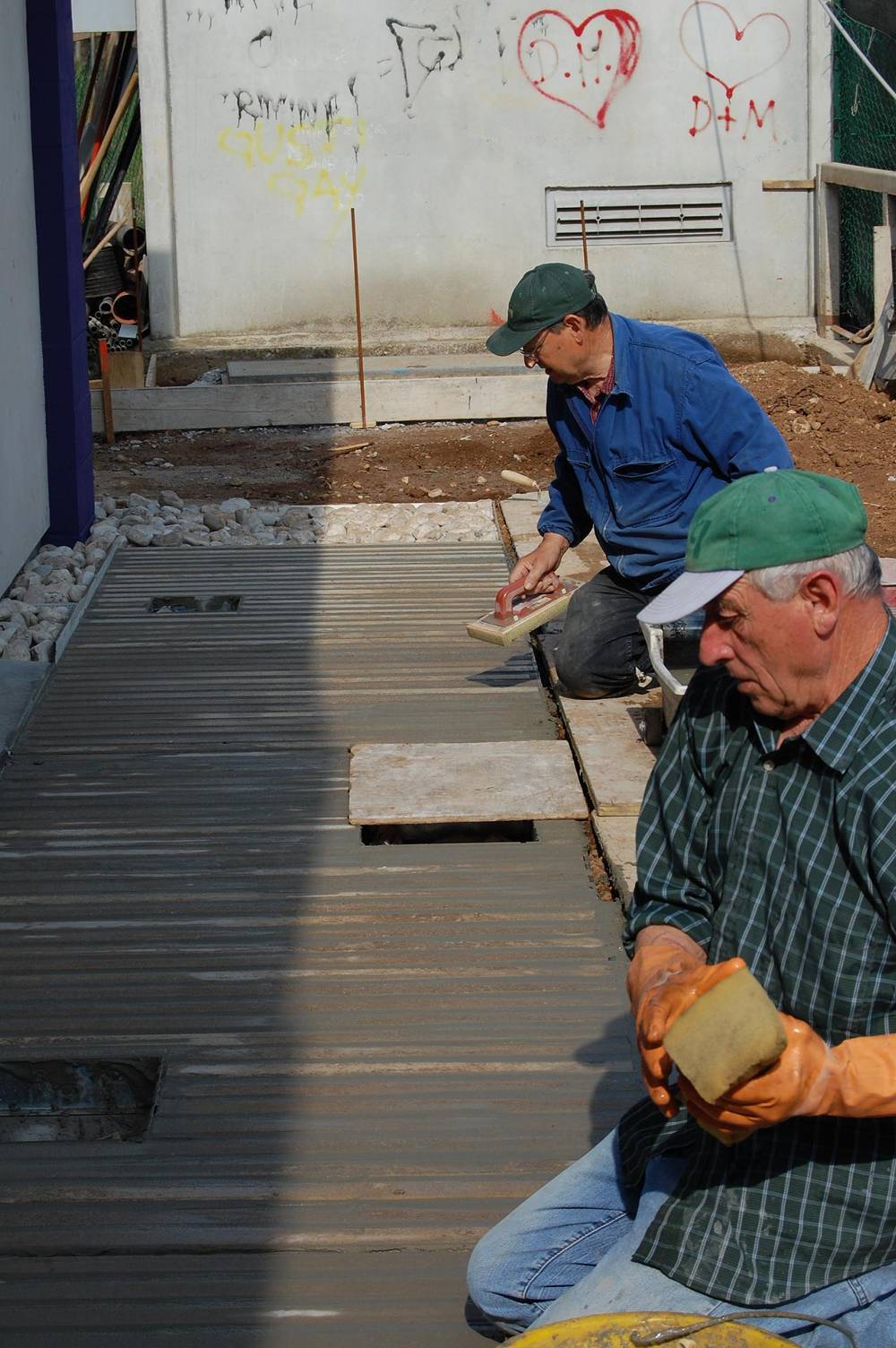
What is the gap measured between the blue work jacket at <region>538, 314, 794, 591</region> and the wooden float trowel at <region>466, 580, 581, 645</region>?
0.89 ft

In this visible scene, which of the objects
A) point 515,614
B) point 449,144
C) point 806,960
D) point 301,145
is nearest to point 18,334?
point 515,614

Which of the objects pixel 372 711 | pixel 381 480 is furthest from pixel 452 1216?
pixel 381 480

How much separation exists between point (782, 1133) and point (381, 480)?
7922mm

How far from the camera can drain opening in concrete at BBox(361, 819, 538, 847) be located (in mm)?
4871

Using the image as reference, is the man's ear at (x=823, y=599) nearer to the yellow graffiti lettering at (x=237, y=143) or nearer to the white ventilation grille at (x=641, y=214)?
→ the white ventilation grille at (x=641, y=214)

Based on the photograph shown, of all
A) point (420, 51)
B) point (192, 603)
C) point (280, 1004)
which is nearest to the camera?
point (280, 1004)

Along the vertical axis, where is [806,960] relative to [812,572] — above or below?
below

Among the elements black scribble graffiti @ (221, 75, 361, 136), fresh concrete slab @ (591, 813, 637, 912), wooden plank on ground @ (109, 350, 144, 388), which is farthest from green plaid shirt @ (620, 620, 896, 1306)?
black scribble graffiti @ (221, 75, 361, 136)

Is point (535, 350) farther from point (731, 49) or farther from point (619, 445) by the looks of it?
point (731, 49)

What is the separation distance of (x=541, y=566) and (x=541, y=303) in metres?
1.03

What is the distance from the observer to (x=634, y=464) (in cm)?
536

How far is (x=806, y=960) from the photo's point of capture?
7.33 feet

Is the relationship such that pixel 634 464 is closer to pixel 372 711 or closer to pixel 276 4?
pixel 372 711

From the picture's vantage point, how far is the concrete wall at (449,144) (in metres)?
12.9
